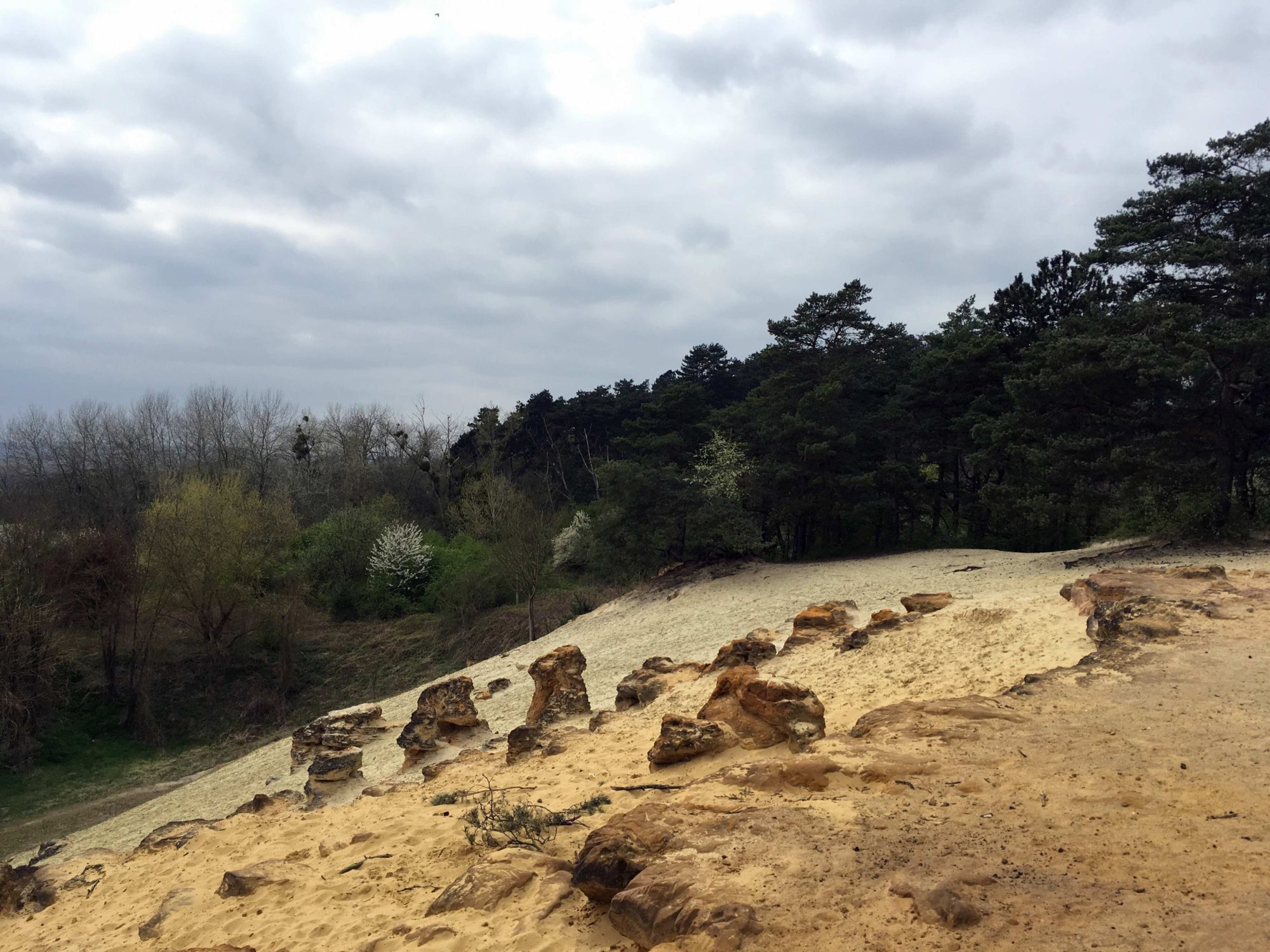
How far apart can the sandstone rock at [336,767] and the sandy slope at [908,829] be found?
4.06 feet

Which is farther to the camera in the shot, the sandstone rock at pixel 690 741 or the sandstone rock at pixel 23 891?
the sandstone rock at pixel 23 891

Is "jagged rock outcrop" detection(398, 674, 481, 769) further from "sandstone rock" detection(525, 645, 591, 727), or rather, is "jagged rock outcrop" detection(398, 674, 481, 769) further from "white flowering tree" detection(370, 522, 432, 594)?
"white flowering tree" detection(370, 522, 432, 594)

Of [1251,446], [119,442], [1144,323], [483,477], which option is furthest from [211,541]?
[1251,446]

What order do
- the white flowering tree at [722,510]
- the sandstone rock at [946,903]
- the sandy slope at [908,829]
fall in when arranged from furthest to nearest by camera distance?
1. the white flowering tree at [722,510]
2. the sandy slope at [908,829]
3. the sandstone rock at [946,903]

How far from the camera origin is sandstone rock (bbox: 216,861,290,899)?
6145 millimetres

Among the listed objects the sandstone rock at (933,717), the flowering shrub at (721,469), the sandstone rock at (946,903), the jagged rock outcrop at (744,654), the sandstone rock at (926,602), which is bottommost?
the jagged rock outcrop at (744,654)

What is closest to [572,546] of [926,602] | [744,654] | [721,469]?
[721,469]

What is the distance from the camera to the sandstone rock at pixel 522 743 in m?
8.98

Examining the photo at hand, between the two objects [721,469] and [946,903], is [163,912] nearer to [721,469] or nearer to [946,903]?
[946,903]

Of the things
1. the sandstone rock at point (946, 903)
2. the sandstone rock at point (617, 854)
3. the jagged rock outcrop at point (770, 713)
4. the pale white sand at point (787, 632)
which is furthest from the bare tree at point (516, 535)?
the sandstone rock at point (946, 903)

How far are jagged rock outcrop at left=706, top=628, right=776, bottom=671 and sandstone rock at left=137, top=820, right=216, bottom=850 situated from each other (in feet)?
21.2

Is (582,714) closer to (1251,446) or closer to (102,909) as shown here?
(102,909)

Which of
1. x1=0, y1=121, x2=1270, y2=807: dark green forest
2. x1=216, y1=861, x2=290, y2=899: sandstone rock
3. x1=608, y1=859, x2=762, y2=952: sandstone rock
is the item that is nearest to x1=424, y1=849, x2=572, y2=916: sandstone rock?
x1=608, y1=859, x2=762, y2=952: sandstone rock

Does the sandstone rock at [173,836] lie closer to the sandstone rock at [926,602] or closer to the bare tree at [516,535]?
the sandstone rock at [926,602]
